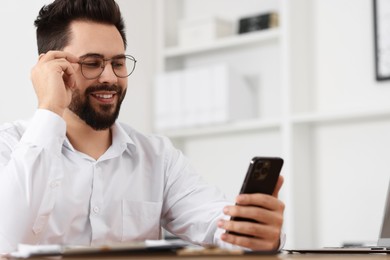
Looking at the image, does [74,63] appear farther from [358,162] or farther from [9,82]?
[358,162]

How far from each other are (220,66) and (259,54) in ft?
1.06

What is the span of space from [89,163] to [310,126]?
6.18 ft

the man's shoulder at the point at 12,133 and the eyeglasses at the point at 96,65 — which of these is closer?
the man's shoulder at the point at 12,133

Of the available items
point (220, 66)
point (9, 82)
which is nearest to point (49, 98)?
point (9, 82)

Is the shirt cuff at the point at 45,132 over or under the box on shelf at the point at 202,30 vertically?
under

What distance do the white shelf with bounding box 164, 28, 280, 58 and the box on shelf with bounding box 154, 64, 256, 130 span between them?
0.53 ft

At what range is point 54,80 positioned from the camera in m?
1.79

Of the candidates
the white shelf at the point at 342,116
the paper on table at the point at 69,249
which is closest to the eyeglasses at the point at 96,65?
the paper on table at the point at 69,249

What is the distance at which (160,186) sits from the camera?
208cm

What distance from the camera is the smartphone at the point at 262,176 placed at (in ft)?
4.57

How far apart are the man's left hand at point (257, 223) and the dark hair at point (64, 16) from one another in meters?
0.88

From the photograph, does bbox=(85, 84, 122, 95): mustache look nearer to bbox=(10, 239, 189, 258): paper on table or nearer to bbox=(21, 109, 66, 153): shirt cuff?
bbox=(21, 109, 66, 153): shirt cuff

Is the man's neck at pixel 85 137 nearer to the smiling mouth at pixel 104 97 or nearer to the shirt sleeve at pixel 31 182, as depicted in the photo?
the smiling mouth at pixel 104 97

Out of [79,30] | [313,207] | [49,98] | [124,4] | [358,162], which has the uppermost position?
[124,4]
